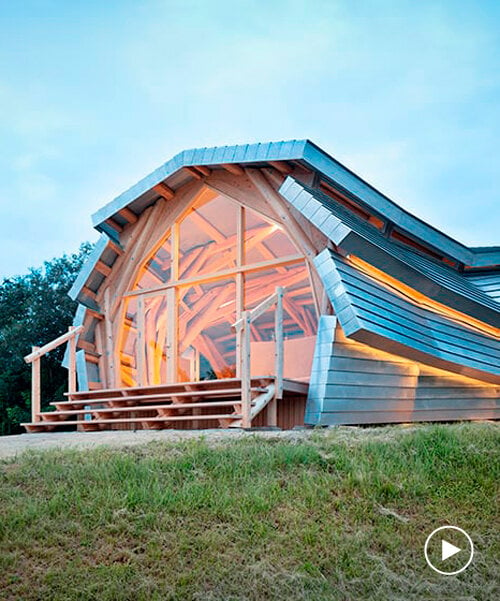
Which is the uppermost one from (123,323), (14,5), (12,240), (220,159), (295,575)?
(12,240)

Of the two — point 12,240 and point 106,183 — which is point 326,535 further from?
point 106,183

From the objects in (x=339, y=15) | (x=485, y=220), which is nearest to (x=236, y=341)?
(x=339, y=15)

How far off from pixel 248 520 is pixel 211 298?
713cm

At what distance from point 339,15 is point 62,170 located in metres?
58.8

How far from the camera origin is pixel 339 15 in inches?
2749

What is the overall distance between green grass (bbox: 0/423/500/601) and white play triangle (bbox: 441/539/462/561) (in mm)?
140

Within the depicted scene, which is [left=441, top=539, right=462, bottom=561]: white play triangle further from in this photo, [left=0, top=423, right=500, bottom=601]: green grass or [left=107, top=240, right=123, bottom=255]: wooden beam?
[left=107, top=240, right=123, bottom=255]: wooden beam

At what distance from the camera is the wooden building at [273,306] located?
8.54 metres

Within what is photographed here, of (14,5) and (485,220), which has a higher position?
(485,220)

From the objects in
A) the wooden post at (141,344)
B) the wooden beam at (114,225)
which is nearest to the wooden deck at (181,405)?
the wooden post at (141,344)

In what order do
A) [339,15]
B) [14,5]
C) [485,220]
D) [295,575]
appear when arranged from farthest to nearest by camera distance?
[485,220] → [339,15] → [14,5] → [295,575]

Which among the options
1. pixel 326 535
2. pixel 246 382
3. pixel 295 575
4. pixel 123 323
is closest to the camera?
pixel 295 575

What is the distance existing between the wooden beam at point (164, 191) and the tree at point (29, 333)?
334 inches

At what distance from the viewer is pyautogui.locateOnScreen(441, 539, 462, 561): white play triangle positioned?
13.9 ft
